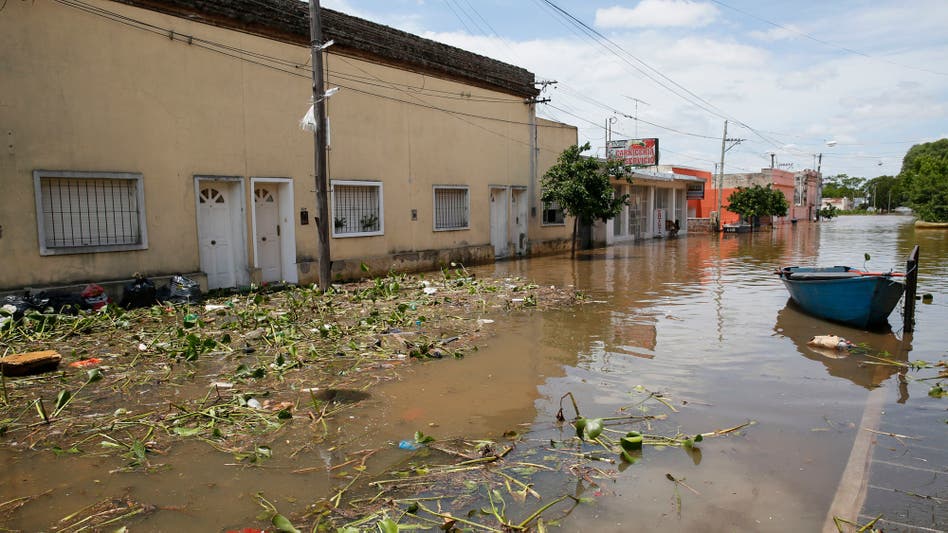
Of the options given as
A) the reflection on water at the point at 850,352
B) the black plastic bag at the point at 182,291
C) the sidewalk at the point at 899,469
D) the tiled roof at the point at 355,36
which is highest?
the tiled roof at the point at 355,36

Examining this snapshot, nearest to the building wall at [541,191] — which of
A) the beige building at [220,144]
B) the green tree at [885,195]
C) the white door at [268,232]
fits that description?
the beige building at [220,144]

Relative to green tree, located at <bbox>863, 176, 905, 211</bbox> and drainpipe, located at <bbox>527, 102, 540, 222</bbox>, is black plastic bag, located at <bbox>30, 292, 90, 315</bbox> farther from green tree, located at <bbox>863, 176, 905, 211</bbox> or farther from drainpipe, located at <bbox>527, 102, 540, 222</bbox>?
green tree, located at <bbox>863, 176, 905, 211</bbox>

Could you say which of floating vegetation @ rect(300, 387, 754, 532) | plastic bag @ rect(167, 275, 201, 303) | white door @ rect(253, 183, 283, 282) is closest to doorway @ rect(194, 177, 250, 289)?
white door @ rect(253, 183, 283, 282)

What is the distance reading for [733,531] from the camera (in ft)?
12.5

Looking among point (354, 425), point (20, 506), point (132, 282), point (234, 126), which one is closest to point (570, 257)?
point (234, 126)

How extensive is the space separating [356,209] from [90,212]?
244 inches

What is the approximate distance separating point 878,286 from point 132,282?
1262cm

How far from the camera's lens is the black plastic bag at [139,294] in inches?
423

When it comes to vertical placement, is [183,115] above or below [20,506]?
above

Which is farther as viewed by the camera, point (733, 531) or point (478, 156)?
point (478, 156)

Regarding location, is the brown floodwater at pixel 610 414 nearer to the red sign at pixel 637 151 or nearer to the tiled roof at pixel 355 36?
the tiled roof at pixel 355 36

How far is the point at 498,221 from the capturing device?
21.4 meters

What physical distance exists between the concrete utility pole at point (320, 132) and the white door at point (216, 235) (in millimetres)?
2328

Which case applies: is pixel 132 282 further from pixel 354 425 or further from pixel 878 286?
pixel 878 286
